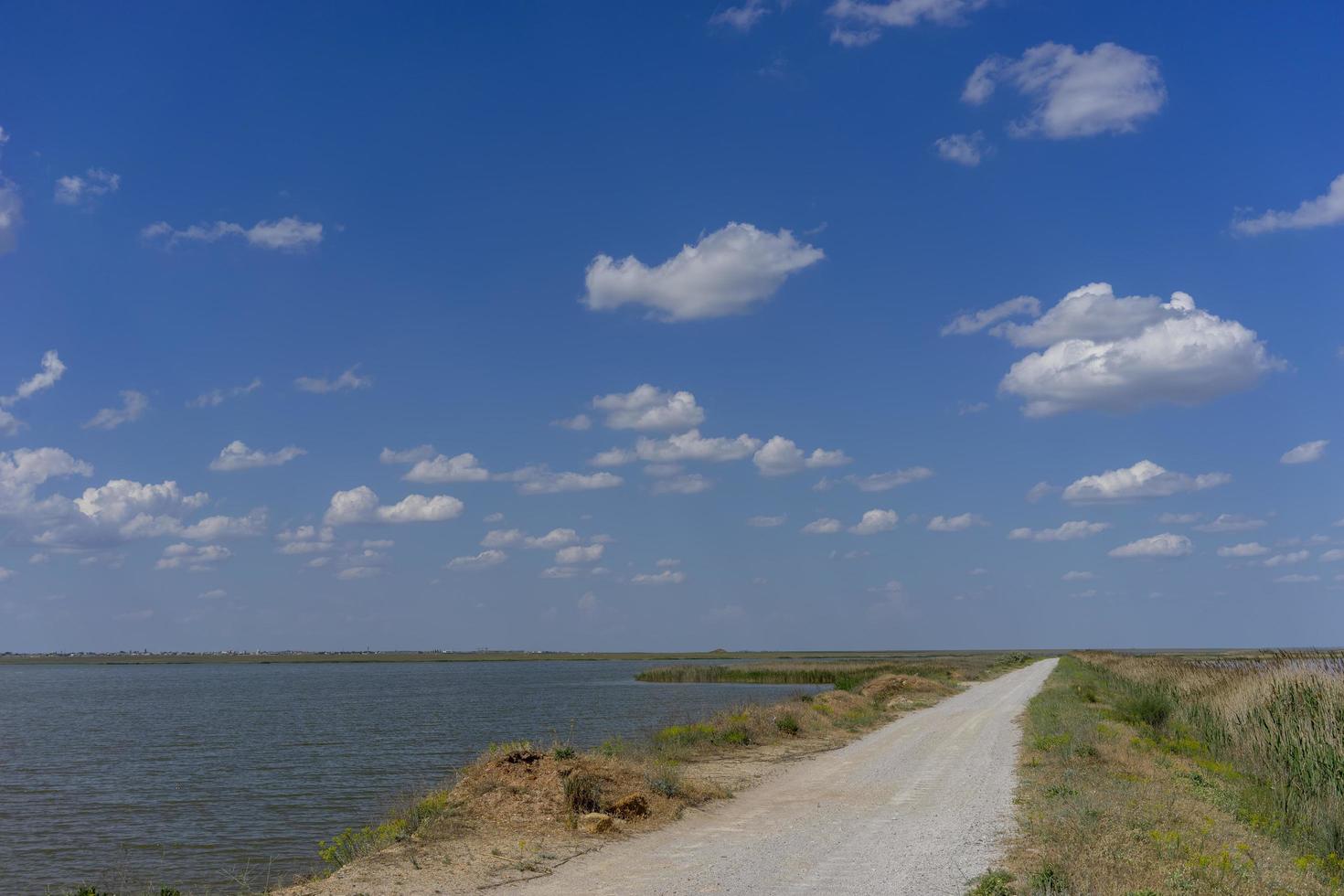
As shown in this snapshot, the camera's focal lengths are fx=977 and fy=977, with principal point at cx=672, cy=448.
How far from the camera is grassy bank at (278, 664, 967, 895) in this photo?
1466cm

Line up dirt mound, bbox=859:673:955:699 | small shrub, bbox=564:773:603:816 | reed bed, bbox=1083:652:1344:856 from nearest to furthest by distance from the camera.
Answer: reed bed, bbox=1083:652:1344:856
small shrub, bbox=564:773:603:816
dirt mound, bbox=859:673:955:699

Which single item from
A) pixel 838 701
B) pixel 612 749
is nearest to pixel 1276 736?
pixel 612 749

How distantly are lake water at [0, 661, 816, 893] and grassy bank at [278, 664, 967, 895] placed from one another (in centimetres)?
286

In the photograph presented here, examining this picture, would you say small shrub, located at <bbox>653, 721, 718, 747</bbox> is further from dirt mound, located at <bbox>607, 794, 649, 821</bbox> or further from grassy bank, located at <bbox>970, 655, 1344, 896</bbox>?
dirt mound, located at <bbox>607, 794, 649, 821</bbox>

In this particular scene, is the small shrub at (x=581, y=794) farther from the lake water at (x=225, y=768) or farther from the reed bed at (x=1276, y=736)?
the reed bed at (x=1276, y=736)

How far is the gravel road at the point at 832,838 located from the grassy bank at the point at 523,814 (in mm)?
623

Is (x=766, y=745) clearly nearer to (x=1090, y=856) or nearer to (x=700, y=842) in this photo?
(x=700, y=842)

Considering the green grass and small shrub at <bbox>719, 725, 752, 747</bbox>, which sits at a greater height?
the green grass

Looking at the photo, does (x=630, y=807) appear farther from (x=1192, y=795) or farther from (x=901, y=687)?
(x=901, y=687)

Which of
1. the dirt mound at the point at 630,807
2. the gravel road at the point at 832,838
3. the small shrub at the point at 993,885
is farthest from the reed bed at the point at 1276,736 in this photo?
the dirt mound at the point at 630,807

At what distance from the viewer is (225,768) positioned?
33344mm

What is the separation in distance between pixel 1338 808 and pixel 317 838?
20.1 meters

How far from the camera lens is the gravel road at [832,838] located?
1332 cm

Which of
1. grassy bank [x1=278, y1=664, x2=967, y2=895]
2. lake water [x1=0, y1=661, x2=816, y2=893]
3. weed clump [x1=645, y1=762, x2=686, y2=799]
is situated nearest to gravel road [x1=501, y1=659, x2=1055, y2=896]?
grassy bank [x1=278, y1=664, x2=967, y2=895]
